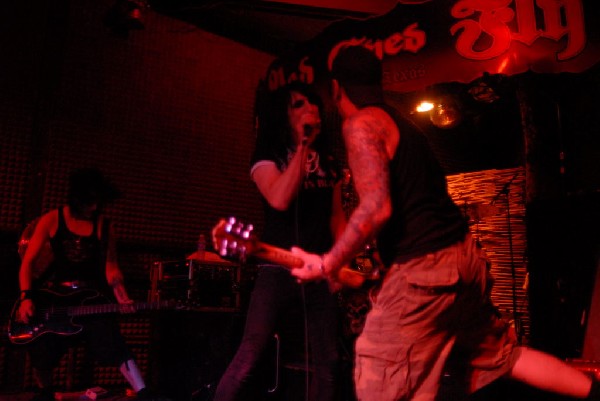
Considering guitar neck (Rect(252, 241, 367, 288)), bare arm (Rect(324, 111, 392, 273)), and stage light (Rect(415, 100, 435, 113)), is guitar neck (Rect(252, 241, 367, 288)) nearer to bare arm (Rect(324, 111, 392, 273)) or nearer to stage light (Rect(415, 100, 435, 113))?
bare arm (Rect(324, 111, 392, 273))

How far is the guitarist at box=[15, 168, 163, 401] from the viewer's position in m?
4.15

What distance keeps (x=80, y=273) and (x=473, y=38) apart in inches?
143

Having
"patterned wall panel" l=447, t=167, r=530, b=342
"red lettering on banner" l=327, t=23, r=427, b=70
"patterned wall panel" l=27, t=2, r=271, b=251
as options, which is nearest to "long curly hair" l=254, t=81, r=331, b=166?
A: "red lettering on banner" l=327, t=23, r=427, b=70

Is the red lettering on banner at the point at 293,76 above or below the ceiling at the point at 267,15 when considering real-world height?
below

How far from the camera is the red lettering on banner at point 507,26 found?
152 inches

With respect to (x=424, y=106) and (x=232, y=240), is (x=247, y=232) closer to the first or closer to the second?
(x=232, y=240)

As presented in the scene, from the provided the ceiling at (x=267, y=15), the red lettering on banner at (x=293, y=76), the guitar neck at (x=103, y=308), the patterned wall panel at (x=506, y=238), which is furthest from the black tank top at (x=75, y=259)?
the patterned wall panel at (x=506, y=238)

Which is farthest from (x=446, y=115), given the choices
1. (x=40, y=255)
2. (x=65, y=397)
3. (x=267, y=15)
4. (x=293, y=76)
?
(x=65, y=397)

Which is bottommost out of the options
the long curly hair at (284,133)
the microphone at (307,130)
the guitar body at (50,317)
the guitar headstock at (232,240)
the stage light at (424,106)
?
the guitar body at (50,317)

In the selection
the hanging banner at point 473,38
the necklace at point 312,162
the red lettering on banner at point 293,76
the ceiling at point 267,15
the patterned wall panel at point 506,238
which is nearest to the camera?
the necklace at point 312,162

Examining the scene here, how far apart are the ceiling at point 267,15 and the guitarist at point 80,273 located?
2445 mm

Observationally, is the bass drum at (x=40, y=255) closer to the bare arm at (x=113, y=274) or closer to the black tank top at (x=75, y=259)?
the black tank top at (x=75, y=259)

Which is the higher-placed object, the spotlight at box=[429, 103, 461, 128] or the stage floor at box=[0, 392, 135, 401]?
the spotlight at box=[429, 103, 461, 128]

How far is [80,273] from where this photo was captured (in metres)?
4.43
